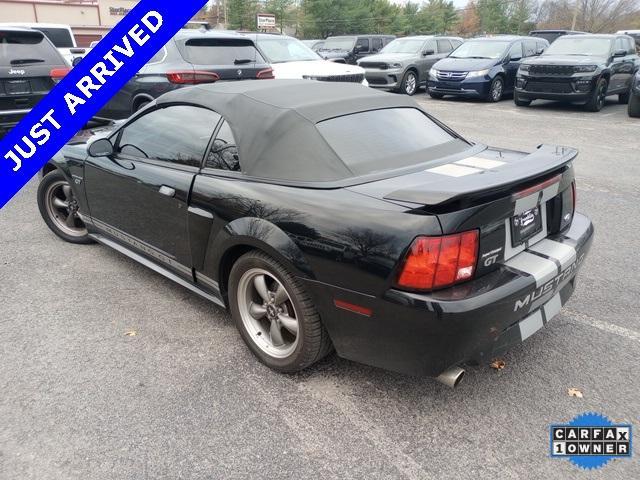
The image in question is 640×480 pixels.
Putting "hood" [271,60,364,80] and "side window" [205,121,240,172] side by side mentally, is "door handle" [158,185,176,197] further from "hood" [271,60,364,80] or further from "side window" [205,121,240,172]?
"hood" [271,60,364,80]

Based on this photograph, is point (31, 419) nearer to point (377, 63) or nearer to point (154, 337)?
point (154, 337)

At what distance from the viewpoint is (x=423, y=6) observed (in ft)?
223

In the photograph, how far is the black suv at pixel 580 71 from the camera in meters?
12.0

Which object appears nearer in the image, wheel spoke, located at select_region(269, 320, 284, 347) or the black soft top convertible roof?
the black soft top convertible roof

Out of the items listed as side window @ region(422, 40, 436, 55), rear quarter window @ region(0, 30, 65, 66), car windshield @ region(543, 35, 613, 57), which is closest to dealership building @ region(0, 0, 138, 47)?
side window @ region(422, 40, 436, 55)

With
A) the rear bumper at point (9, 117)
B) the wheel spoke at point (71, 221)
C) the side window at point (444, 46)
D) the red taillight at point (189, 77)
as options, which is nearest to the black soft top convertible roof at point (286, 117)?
the wheel spoke at point (71, 221)

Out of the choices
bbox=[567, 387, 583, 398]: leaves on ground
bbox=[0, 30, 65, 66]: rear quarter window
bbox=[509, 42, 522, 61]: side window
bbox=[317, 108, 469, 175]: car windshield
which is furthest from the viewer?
bbox=[509, 42, 522, 61]: side window

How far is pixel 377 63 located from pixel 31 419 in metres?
14.4

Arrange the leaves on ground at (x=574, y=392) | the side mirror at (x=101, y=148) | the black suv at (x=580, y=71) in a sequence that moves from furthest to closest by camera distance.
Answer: the black suv at (x=580, y=71)
the side mirror at (x=101, y=148)
the leaves on ground at (x=574, y=392)

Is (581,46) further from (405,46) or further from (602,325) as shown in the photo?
(602,325)

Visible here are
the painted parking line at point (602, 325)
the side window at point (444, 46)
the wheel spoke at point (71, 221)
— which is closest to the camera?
the painted parking line at point (602, 325)

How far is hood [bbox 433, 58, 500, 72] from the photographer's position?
1404 centimetres

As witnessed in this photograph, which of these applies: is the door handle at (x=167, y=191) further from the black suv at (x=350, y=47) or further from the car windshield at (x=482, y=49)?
the black suv at (x=350, y=47)

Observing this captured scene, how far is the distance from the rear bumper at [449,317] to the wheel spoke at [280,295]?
27 cm
